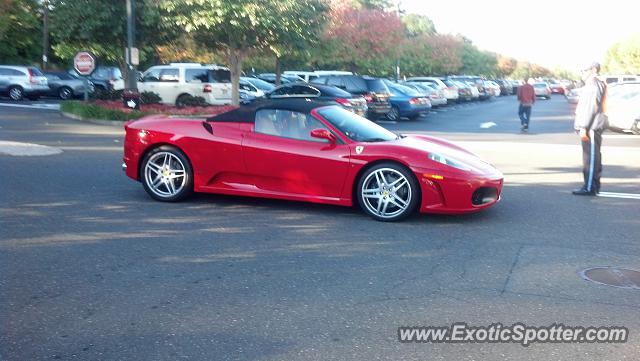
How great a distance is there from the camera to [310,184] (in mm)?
8406

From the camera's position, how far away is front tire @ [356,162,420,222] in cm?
804

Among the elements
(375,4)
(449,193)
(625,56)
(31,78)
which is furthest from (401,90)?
(625,56)

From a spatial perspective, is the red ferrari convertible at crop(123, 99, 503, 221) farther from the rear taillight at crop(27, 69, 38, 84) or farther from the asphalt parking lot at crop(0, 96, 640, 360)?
the rear taillight at crop(27, 69, 38, 84)

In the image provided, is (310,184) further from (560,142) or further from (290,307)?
(560,142)

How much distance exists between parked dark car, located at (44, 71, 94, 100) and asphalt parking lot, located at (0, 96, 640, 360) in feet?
89.8

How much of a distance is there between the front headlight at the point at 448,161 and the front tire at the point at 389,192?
1.04 feet

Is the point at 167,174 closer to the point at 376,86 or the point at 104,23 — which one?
the point at 104,23

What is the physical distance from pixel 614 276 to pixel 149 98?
20.4m

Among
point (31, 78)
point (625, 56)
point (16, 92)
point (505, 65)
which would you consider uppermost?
point (505, 65)

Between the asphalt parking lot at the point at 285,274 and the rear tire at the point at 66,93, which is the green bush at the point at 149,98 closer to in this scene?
the rear tire at the point at 66,93

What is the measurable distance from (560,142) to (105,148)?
11.2m

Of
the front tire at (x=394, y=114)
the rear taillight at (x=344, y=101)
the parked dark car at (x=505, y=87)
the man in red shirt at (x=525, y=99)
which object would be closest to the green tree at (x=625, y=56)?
the parked dark car at (x=505, y=87)

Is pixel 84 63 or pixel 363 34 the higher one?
pixel 363 34

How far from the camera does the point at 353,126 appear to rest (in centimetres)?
890
